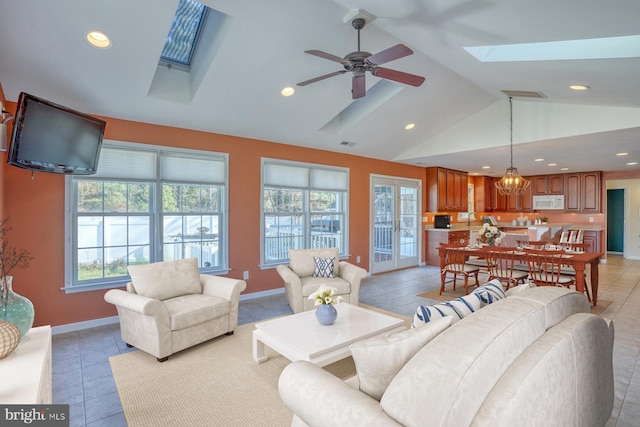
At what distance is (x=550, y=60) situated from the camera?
2896 millimetres

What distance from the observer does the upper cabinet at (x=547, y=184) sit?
8797mm

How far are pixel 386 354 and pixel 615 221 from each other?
38.4ft

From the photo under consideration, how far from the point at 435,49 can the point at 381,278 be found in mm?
4412

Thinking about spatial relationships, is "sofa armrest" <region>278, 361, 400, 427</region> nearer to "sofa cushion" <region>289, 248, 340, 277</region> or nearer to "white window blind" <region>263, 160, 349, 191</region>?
"sofa cushion" <region>289, 248, 340, 277</region>

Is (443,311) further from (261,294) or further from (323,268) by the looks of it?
(261,294)

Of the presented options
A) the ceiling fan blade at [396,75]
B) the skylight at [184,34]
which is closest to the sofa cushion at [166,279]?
the skylight at [184,34]

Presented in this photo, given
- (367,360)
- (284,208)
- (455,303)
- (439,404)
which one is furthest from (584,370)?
(284,208)

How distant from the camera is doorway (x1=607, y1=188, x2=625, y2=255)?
9.43 meters

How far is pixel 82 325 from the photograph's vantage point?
3.77m

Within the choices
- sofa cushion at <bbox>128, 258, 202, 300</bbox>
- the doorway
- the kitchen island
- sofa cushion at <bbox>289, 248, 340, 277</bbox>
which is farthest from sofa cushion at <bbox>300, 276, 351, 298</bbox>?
the doorway

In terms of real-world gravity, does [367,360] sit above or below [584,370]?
above

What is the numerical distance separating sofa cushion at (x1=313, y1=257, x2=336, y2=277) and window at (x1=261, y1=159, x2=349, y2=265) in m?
1.18

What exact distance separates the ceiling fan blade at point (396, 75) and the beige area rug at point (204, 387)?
254 centimetres

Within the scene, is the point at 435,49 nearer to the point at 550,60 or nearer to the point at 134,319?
the point at 550,60
